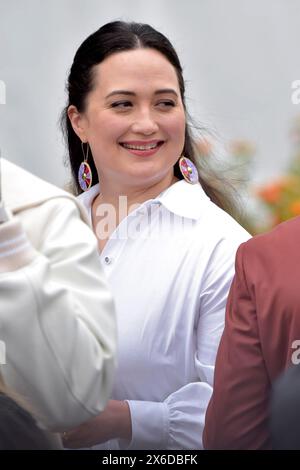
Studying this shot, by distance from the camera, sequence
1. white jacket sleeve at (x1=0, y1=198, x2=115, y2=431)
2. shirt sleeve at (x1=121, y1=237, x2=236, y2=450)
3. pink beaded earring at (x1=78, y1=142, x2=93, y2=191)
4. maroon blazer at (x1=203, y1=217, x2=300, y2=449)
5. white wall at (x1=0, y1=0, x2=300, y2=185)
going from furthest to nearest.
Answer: white wall at (x1=0, y1=0, x2=300, y2=185), pink beaded earring at (x1=78, y1=142, x2=93, y2=191), shirt sleeve at (x1=121, y1=237, x2=236, y2=450), maroon blazer at (x1=203, y1=217, x2=300, y2=449), white jacket sleeve at (x1=0, y1=198, x2=115, y2=431)

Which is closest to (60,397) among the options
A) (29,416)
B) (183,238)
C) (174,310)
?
(29,416)

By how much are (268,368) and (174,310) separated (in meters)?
0.40

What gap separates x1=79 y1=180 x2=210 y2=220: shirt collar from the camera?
2109 millimetres

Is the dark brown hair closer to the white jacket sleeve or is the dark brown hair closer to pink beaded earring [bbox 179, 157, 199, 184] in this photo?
pink beaded earring [bbox 179, 157, 199, 184]

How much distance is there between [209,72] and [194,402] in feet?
5.16

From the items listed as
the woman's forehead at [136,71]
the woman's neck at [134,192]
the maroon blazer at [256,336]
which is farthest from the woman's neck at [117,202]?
the maroon blazer at [256,336]

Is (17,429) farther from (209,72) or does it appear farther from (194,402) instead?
(209,72)

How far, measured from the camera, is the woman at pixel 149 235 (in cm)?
195

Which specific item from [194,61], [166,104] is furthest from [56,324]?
[194,61]

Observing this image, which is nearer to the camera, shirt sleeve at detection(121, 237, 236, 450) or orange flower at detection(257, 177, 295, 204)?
shirt sleeve at detection(121, 237, 236, 450)

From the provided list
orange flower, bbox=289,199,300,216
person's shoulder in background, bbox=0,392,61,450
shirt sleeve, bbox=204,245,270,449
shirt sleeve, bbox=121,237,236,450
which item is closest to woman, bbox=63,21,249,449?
shirt sleeve, bbox=121,237,236,450

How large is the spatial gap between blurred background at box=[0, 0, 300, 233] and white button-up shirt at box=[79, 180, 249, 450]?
3.40 ft

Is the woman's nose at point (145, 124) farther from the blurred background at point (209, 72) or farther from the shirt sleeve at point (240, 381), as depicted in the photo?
the blurred background at point (209, 72)

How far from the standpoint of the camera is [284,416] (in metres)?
1.16
